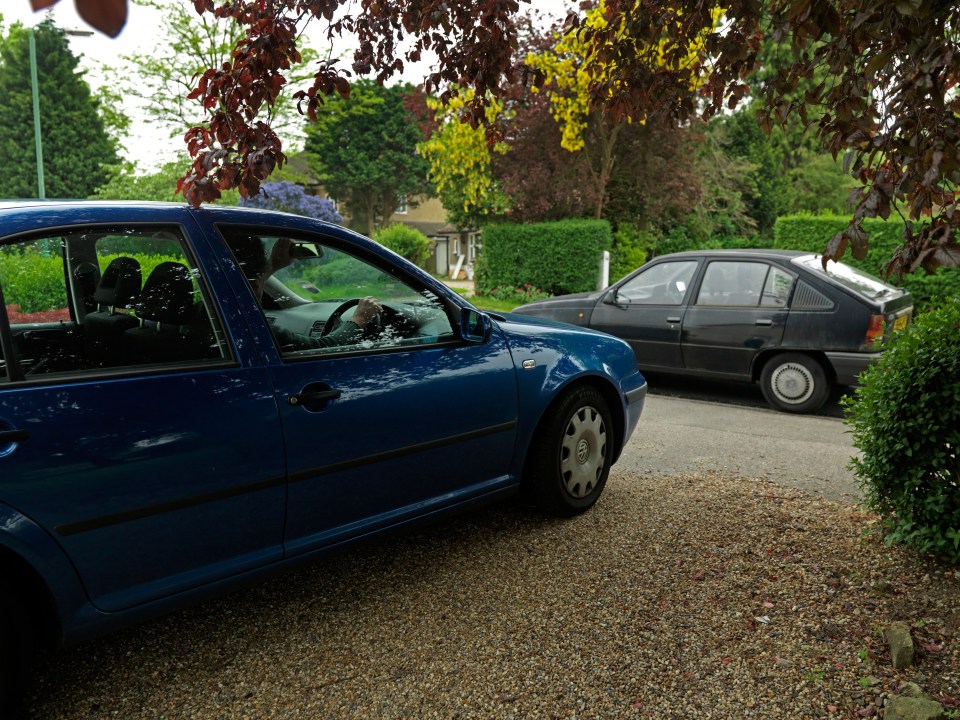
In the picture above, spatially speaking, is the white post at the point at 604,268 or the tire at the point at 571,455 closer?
the tire at the point at 571,455

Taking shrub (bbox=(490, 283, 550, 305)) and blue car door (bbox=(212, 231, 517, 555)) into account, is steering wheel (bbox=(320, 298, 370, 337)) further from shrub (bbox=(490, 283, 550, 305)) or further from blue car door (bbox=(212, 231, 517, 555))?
shrub (bbox=(490, 283, 550, 305))

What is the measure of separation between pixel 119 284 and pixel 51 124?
50567mm

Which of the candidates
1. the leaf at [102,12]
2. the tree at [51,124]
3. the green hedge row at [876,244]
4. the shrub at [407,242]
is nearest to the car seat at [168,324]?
the leaf at [102,12]

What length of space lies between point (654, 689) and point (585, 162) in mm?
17619

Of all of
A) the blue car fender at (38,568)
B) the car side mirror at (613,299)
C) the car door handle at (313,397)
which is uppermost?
the car door handle at (313,397)

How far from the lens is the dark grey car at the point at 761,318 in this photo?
768cm

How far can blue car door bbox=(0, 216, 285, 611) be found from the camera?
2389mm

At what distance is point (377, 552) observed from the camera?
→ 3.99 meters

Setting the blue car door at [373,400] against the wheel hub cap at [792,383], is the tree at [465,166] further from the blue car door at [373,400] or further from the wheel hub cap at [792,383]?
the blue car door at [373,400]

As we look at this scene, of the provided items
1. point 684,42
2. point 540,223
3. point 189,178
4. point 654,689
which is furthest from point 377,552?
point 540,223

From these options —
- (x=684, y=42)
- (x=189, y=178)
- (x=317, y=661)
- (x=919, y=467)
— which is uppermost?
(x=684, y=42)

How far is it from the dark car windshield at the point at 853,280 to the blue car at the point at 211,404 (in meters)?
5.13

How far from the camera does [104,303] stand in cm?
283

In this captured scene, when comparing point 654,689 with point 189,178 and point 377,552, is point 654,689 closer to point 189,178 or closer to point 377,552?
point 377,552
